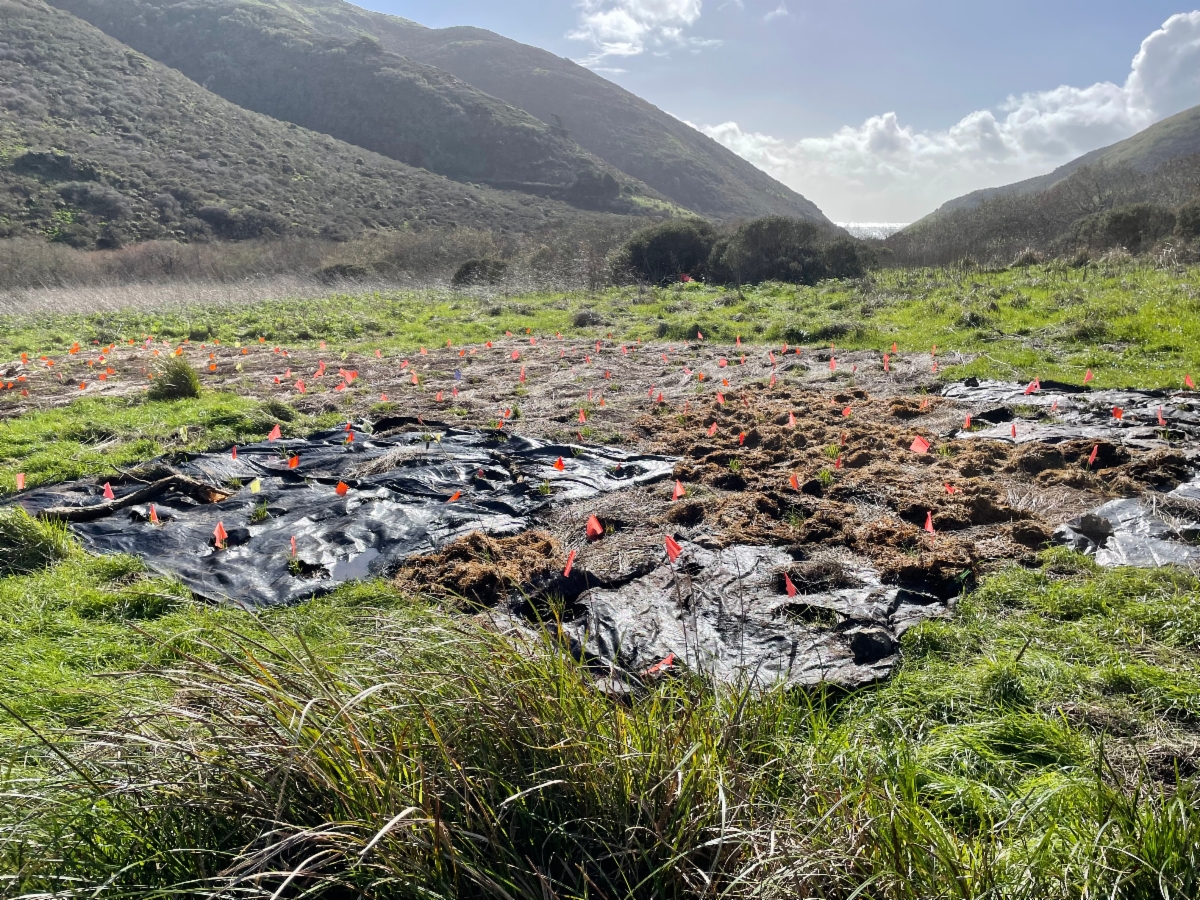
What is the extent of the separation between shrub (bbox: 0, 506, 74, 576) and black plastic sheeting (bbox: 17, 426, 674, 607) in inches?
9.4

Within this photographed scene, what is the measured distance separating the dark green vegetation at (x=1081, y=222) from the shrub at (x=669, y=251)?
21.9 feet

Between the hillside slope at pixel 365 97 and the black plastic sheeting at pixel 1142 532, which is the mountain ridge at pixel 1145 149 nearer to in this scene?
the hillside slope at pixel 365 97

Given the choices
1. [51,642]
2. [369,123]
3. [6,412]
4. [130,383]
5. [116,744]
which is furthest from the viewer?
[369,123]

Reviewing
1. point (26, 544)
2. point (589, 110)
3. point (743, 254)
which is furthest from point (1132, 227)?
point (589, 110)

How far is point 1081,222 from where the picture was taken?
69.4 ft

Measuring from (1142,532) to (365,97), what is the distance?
70.1m

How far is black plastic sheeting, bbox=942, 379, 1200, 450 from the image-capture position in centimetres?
600

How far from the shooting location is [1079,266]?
16391 millimetres

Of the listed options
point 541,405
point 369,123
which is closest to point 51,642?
point 541,405

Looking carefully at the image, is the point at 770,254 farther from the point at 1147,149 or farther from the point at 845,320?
the point at 1147,149

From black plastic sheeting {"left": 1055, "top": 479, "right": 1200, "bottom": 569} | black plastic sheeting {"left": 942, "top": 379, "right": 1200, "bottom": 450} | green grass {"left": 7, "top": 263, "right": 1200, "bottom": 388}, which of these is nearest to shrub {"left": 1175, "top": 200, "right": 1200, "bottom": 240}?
green grass {"left": 7, "top": 263, "right": 1200, "bottom": 388}

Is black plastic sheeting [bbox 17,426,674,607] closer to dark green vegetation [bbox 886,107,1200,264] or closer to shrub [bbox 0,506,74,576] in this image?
shrub [bbox 0,506,74,576]

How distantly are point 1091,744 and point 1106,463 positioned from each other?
155 inches

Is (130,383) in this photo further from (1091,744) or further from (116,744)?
(1091,744)
